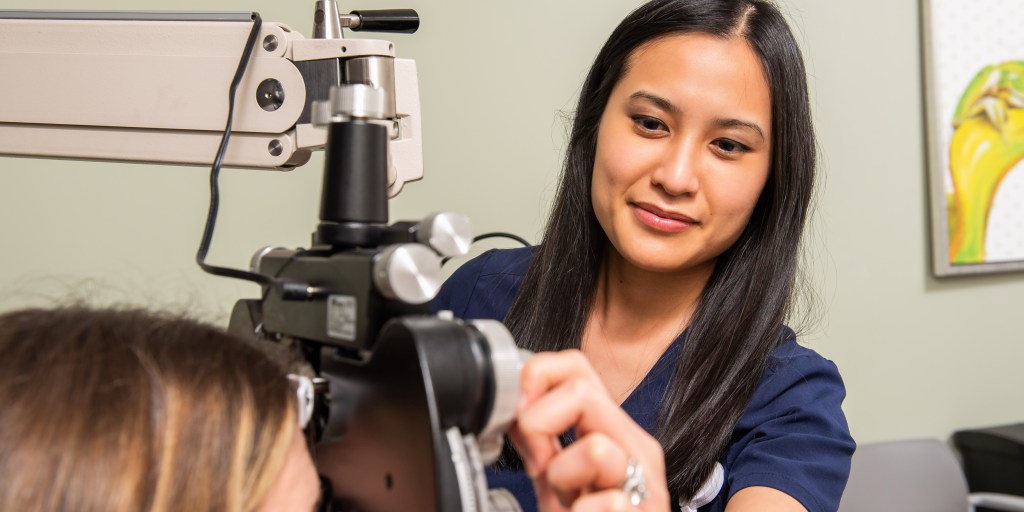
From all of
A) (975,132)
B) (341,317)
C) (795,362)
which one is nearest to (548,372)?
(341,317)

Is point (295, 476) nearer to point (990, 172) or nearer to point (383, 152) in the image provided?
point (383, 152)

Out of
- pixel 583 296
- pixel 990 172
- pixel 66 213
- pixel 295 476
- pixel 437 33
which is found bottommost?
pixel 295 476

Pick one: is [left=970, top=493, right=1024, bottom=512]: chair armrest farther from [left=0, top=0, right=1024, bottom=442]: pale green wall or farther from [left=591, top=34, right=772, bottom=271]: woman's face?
[left=591, top=34, right=772, bottom=271]: woman's face

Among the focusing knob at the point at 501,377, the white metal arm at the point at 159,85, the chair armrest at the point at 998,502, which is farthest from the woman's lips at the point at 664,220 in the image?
the chair armrest at the point at 998,502

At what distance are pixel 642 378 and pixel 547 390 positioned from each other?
1.92 feet

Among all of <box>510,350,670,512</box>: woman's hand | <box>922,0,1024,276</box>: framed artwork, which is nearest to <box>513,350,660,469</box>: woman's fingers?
<box>510,350,670,512</box>: woman's hand

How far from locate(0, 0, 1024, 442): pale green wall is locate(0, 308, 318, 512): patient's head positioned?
150mm

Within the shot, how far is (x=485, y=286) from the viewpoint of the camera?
4.09 feet

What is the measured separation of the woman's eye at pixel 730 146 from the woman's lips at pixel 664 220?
0.09m

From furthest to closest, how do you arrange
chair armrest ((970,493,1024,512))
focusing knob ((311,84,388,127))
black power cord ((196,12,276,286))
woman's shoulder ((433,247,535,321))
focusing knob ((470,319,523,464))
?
chair armrest ((970,493,1024,512)) → woman's shoulder ((433,247,535,321)) → black power cord ((196,12,276,286)) → focusing knob ((311,84,388,127)) → focusing knob ((470,319,523,464))

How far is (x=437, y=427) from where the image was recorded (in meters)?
0.43

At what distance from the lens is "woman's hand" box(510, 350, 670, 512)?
0.52 meters

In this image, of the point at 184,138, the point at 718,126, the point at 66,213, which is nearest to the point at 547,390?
the point at 184,138

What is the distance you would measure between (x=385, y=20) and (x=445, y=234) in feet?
1.32
